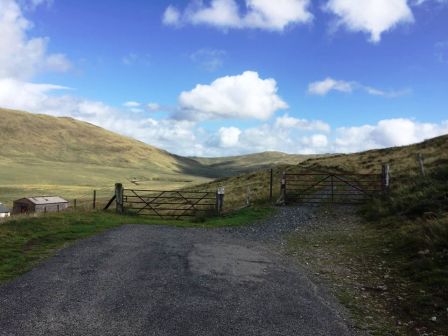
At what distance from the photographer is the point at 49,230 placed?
17.4 m

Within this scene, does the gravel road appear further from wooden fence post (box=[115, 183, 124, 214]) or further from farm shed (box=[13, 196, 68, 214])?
farm shed (box=[13, 196, 68, 214])

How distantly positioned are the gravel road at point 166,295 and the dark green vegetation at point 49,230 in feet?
2.51

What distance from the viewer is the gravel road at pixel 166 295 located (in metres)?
7.60

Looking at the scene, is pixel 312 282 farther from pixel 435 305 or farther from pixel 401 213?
pixel 401 213

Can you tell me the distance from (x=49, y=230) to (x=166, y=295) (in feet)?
32.7

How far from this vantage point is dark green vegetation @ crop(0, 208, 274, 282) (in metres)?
12.4

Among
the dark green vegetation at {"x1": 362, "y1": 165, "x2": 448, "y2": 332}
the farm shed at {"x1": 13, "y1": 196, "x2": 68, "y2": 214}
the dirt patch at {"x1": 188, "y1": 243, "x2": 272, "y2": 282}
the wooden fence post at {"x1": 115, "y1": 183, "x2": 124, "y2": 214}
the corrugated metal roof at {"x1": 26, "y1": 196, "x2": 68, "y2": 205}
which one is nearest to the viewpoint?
the dark green vegetation at {"x1": 362, "y1": 165, "x2": 448, "y2": 332}

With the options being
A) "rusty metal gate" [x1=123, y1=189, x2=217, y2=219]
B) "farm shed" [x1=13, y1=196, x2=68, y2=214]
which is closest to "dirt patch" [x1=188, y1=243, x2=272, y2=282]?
"rusty metal gate" [x1=123, y1=189, x2=217, y2=219]

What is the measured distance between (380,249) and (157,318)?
9.20 metres

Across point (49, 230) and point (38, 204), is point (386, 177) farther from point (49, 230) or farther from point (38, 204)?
point (38, 204)

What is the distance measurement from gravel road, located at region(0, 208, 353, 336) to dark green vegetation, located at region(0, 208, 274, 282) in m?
0.77

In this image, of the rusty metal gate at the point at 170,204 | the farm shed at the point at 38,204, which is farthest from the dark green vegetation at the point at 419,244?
the farm shed at the point at 38,204

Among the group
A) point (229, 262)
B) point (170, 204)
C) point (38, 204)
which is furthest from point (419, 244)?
point (38, 204)

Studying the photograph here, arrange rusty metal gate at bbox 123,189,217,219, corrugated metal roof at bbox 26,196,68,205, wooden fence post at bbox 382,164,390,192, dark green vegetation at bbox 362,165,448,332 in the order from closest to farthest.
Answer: dark green vegetation at bbox 362,165,448,332 → rusty metal gate at bbox 123,189,217,219 → wooden fence post at bbox 382,164,390,192 → corrugated metal roof at bbox 26,196,68,205
